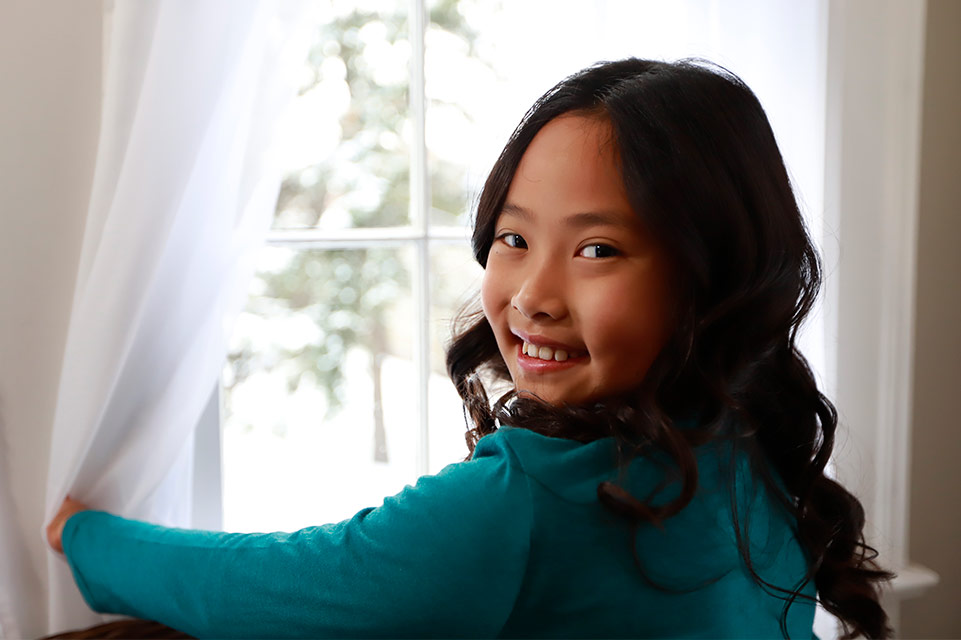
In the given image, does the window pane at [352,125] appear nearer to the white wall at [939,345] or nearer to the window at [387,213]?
the window at [387,213]

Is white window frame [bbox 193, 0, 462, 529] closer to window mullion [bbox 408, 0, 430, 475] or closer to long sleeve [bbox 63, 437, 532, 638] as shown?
window mullion [bbox 408, 0, 430, 475]

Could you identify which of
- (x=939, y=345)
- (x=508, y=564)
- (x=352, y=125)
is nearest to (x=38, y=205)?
(x=352, y=125)

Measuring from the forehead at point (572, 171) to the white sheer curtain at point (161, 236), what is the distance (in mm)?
382

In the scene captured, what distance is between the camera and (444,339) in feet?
4.38

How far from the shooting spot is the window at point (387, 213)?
1214mm

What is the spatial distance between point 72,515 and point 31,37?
0.57 m

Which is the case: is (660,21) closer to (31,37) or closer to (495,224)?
(495,224)

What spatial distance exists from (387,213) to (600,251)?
655mm

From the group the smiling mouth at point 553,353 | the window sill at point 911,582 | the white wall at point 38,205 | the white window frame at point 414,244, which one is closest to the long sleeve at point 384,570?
the smiling mouth at point 553,353

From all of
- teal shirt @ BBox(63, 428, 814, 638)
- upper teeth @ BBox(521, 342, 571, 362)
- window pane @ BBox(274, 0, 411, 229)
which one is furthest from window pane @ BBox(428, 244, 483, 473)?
teal shirt @ BBox(63, 428, 814, 638)

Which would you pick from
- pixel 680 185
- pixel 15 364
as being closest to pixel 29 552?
pixel 15 364

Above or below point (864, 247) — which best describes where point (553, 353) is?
below

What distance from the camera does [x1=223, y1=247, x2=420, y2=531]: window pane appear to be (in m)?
1.35

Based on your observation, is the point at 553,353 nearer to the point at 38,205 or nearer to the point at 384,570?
the point at 384,570
